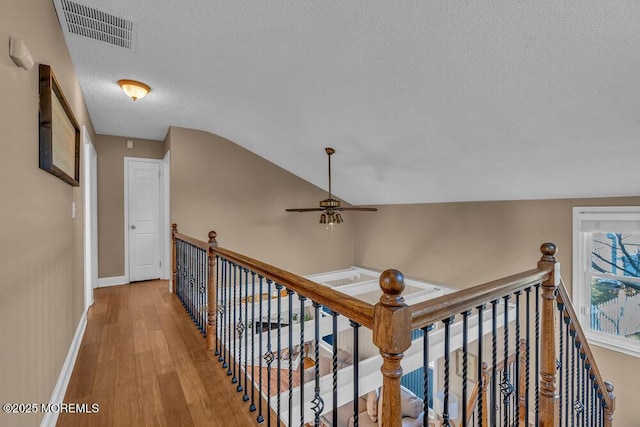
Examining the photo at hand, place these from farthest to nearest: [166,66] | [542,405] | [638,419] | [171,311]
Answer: [171,311] < [638,419] < [166,66] < [542,405]

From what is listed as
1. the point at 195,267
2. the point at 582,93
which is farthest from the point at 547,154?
the point at 195,267

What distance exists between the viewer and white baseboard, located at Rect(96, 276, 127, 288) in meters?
4.84

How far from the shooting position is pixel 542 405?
158 centimetres

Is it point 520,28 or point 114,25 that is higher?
point 114,25

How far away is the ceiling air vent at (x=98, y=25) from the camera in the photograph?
2.10 metres

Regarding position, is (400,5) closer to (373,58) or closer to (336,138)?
(373,58)

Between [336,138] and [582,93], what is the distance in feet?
7.75

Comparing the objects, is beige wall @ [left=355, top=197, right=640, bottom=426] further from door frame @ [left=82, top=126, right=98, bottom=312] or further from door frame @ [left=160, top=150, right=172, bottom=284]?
door frame @ [left=82, top=126, right=98, bottom=312]

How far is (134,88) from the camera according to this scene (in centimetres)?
314

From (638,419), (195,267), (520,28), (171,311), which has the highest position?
(520,28)

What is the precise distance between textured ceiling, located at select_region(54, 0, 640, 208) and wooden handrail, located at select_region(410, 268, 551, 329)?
149 cm

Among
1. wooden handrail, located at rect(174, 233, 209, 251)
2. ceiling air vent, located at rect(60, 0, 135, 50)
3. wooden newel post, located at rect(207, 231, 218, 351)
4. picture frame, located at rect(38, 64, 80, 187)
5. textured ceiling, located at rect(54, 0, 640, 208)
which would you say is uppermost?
ceiling air vent, located at rect(60, 0, 135, 50)

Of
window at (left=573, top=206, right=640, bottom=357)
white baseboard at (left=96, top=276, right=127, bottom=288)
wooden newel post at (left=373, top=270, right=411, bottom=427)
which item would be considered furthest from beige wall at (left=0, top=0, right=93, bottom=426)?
window at (left=573, top=206, right=640, bottom=357)

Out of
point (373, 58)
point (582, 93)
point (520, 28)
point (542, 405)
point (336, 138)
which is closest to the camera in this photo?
point (542, 405)
